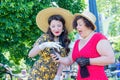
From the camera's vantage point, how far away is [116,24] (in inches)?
1257

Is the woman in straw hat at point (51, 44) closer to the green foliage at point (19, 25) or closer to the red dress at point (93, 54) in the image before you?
the red dress at point (93, 54)

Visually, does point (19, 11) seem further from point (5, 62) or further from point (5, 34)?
point (5, 62)

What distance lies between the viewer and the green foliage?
6.74 meters

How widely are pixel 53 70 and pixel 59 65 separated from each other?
89 millimetres

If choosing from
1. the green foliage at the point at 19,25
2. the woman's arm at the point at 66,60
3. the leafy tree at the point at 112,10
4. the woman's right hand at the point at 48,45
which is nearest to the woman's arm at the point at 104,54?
the woman's arm at the point at 66,60

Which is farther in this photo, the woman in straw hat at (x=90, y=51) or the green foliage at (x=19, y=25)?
the green foliage at (x=19, y=25)

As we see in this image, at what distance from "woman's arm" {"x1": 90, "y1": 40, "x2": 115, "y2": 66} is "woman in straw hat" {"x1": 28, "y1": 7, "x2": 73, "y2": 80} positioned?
55 cm

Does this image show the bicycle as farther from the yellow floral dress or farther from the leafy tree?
the leafy tree

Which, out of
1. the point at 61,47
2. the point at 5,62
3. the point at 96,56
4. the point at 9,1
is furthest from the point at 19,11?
the point at 96,56

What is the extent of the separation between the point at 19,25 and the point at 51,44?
3.28 m

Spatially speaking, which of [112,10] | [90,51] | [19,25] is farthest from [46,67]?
[112,10]

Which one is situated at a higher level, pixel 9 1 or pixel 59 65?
pixel 9 1

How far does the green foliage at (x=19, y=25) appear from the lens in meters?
6.74

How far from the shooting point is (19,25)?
7004 mm
